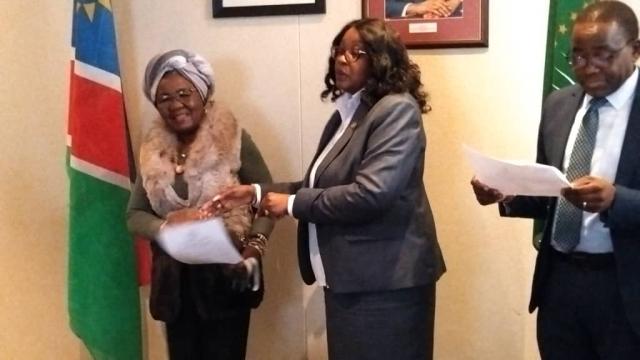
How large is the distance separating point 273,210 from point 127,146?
2.72 feet

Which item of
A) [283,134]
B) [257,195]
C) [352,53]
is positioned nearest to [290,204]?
[257,195]

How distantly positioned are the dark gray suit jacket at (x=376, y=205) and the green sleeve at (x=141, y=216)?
50cm

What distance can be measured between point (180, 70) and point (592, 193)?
126 centimetres

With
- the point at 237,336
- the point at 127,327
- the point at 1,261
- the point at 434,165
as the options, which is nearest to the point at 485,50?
the point at 434,165

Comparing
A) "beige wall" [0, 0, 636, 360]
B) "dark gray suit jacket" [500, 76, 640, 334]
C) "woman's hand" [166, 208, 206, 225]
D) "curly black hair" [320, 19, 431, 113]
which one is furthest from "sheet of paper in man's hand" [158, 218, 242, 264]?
"dark gray suit jacket" [500, 76, 640, 334]

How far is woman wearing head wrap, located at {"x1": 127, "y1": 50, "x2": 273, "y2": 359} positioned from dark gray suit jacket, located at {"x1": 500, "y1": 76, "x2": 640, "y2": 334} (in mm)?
825

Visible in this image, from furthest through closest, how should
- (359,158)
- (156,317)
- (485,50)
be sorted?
1. (485,50)
2. (156,317)
3. (359,158)

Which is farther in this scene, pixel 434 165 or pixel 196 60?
pixel 434 165

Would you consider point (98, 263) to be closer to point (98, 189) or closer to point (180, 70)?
point (98, 189)

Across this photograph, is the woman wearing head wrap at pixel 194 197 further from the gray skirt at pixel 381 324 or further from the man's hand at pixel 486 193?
the man's hand at pixel 486 193

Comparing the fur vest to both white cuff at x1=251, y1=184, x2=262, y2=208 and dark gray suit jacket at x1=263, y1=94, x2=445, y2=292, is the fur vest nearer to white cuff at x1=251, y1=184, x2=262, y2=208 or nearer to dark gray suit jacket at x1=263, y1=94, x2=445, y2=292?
white cuff at x1=251, y1=184, x2=262, y2=208

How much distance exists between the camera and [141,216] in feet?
7.41

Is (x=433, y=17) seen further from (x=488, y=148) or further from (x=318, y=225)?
(x=318, y=225)

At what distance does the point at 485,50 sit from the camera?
2439mm
